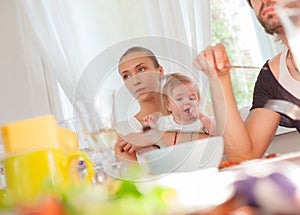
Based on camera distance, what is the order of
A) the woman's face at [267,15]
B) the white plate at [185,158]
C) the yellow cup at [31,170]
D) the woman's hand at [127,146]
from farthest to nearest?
the woman's face at [267,15] → the woman's hand at [127,146] → the white plate at [185,158] → the yellow cup at [31,170]

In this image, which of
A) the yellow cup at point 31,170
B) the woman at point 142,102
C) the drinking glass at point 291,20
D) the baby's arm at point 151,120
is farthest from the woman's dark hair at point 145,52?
the yellow cup at point 31,170

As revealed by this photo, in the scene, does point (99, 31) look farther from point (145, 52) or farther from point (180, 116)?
point (180, 116)

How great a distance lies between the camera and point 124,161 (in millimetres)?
636

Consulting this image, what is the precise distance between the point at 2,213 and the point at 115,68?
1.83ft

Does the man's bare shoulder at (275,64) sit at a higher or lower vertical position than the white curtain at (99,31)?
lower

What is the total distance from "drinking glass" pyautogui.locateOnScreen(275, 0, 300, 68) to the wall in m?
0.50

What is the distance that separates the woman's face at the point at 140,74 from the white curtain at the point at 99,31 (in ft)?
0.08

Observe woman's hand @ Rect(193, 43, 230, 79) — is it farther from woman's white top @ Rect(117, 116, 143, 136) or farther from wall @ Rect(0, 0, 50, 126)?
wall @ Rect(0, 0, 50, 126)

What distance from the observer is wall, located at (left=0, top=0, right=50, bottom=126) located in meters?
1.02

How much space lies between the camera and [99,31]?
1.10 metres

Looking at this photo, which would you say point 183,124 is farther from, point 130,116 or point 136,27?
point 136,27

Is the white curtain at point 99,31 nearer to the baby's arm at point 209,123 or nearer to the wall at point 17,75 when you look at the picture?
the wall at point 17,75

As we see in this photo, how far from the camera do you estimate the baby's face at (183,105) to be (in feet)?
2.41

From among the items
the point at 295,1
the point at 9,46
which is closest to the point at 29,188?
the point at 295,1
